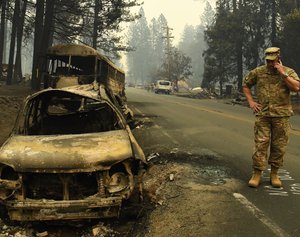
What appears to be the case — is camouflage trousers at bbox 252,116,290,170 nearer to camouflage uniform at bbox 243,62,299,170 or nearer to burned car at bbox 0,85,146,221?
camouflage uniform at bbox 243,62,299,170

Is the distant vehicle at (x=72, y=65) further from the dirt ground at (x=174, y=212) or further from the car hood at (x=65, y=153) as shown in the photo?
the car hood at (x=65, y=153)

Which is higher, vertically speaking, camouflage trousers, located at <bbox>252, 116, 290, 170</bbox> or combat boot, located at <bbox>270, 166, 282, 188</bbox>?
camouflage trousers, located at <bbox>252, 116, 290, 170</bbox>

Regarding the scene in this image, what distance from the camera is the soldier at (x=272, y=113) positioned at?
595 centimetres

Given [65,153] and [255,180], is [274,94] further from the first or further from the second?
[65,153]

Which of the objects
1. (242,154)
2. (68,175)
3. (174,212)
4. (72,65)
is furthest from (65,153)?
(72,65)

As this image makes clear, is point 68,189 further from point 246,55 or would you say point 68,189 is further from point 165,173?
point 246,55

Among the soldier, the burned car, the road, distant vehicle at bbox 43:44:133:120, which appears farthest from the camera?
distant vehicle at bbox 43:44:133:120

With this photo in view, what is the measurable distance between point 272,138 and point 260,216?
154cm

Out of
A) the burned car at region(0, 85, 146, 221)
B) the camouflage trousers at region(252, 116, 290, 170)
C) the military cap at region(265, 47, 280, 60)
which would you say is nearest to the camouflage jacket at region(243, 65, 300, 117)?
the camouflage trousers at region(252, 116, 290, 170)

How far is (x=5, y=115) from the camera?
49.5 feet

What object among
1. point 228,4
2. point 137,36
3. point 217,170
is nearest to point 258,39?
point 228,4

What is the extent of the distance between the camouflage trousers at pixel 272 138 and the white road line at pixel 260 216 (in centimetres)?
73

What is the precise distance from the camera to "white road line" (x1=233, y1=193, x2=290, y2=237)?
4.46 metres

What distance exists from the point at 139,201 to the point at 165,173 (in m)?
1.80
